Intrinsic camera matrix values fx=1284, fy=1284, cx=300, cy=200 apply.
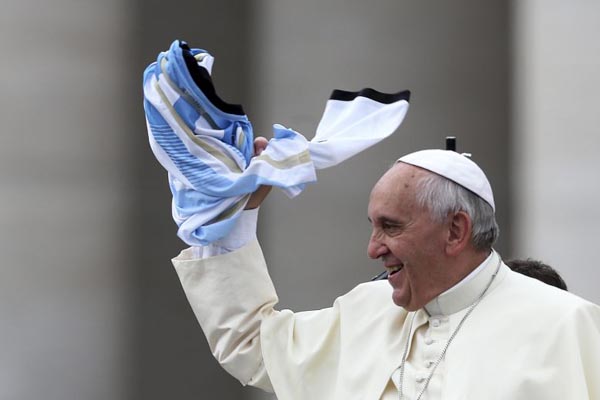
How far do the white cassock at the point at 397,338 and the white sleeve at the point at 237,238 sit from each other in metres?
0.02

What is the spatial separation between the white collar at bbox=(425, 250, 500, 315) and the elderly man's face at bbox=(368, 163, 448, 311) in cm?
4

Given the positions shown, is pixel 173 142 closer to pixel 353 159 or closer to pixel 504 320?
pixel 504 320

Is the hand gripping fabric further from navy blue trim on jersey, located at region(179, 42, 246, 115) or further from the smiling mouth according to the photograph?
the smiling mouth

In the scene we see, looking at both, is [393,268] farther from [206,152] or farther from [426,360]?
[206,152]

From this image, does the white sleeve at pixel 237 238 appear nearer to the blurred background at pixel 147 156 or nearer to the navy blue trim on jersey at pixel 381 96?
the navy blue trim on jersey at pixel 381 96

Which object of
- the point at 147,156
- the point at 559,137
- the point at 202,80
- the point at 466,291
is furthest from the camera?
the point at 147,156

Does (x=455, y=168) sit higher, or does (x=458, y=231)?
(x=455, y=168)

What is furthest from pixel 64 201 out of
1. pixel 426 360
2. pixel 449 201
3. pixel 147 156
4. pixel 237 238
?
pixel 449 201

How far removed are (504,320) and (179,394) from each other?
366 centimetres

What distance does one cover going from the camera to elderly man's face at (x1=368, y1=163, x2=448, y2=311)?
10.0 ft

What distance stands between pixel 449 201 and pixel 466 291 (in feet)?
0.80

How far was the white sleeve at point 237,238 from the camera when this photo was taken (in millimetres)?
3363

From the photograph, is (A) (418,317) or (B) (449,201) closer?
(B) (449,201)

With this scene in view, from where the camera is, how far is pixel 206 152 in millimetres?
3268
